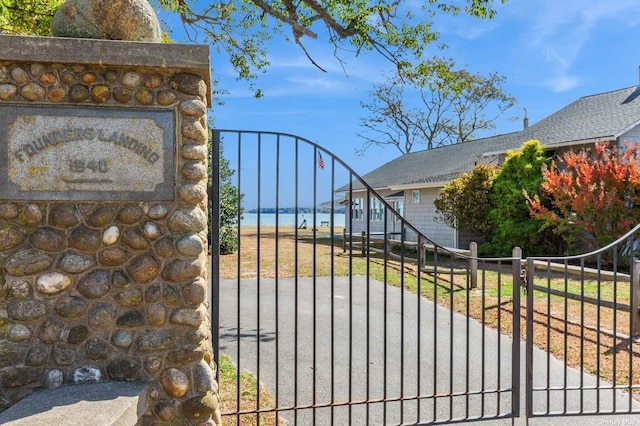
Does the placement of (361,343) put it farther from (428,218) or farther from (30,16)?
(428,218)

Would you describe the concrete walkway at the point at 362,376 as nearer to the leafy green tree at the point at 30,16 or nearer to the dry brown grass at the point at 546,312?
the dry brown grass at the point at 546,312

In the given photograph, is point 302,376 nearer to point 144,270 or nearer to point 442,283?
point 144,270

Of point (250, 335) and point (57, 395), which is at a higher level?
point (57, 395)

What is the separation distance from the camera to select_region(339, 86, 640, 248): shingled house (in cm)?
1354

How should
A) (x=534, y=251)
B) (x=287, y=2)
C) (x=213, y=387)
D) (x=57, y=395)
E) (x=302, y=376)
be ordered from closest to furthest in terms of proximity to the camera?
(x=57, y=395) < (x=213, y=387) < (x=302, y=376) < (x=287, y=2) < (x=534, y=251)

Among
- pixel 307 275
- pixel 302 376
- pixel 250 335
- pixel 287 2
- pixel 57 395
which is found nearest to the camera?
pixel 57 395

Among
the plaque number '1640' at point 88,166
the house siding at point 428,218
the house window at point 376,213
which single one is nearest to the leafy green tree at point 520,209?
the house siding at point 428,218

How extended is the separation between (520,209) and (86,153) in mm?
12703

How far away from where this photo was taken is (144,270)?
2.63 m

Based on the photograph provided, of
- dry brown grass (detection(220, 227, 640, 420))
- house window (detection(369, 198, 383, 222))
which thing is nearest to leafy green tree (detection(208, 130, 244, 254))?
dry brown grass (detection(220, 227, 640, 420))

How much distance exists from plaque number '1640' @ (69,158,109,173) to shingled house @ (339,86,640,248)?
27.9ft

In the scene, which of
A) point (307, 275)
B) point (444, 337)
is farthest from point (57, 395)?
point (307, 275)

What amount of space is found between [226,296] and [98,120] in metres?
6.77

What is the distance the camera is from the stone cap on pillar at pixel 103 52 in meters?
2.50
